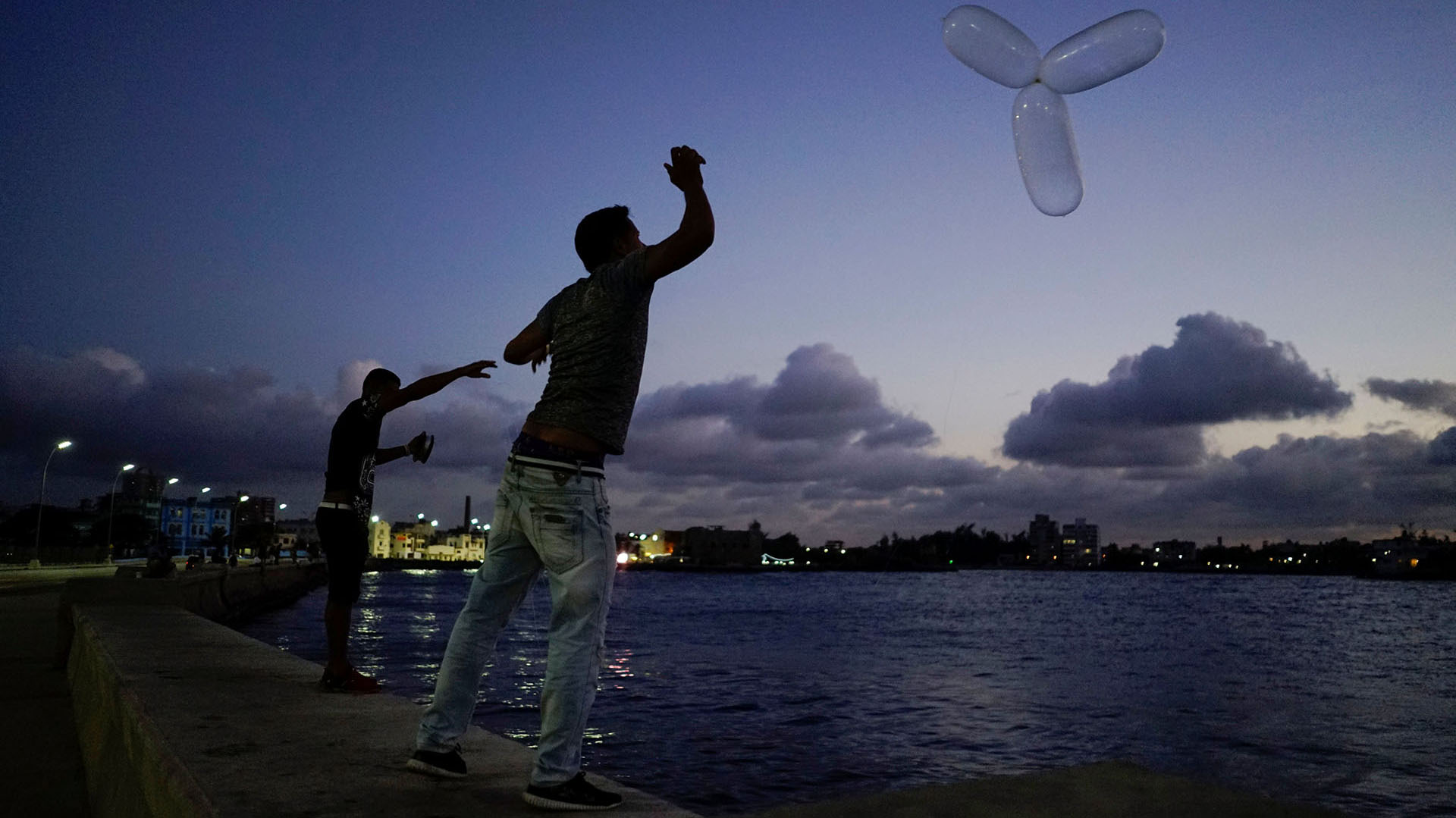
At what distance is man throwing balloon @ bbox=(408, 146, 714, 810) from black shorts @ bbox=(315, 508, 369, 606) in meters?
2.48

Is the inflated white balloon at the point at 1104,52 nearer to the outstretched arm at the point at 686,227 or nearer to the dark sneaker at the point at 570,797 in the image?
the outstretched arm at the point at 686,227

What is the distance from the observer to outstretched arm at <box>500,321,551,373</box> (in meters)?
3.46

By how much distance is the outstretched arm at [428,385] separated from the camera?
4.40 meters

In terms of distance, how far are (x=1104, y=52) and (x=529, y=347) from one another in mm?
4394

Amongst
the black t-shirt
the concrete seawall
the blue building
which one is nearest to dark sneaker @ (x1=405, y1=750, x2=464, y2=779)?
the black t-shirt

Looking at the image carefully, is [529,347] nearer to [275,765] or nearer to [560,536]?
[560,536]

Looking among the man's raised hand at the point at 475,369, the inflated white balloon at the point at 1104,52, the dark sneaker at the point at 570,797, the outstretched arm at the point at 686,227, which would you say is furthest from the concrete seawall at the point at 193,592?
the inflated white balloon at the point at 1104,52

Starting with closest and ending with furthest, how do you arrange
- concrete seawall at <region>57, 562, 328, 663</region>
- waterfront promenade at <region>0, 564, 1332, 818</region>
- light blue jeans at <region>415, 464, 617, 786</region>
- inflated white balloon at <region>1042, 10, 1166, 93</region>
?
waterfront promenade at <region>0, 564, 1332, 818</region> → light blue jeans at <region>415, 464, 617, 786</region> → inflated white balloon at <region>1042, 10, 1166, 93</region> → concrete seawall at <region>57, 562, 328, 663</region>

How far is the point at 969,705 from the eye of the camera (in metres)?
14.6

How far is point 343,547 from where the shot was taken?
551 centimetres

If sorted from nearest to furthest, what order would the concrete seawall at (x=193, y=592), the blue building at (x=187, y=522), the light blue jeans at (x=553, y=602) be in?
the light blue jeans at (x=553, y=602)
the concrete seawall at (x=193, y=592)
the blue building at (x=187, y=522)

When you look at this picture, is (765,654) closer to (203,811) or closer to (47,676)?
(47,676)

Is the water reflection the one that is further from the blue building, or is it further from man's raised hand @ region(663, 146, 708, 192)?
the blue building

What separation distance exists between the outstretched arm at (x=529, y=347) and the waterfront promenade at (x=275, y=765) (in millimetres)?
1467
